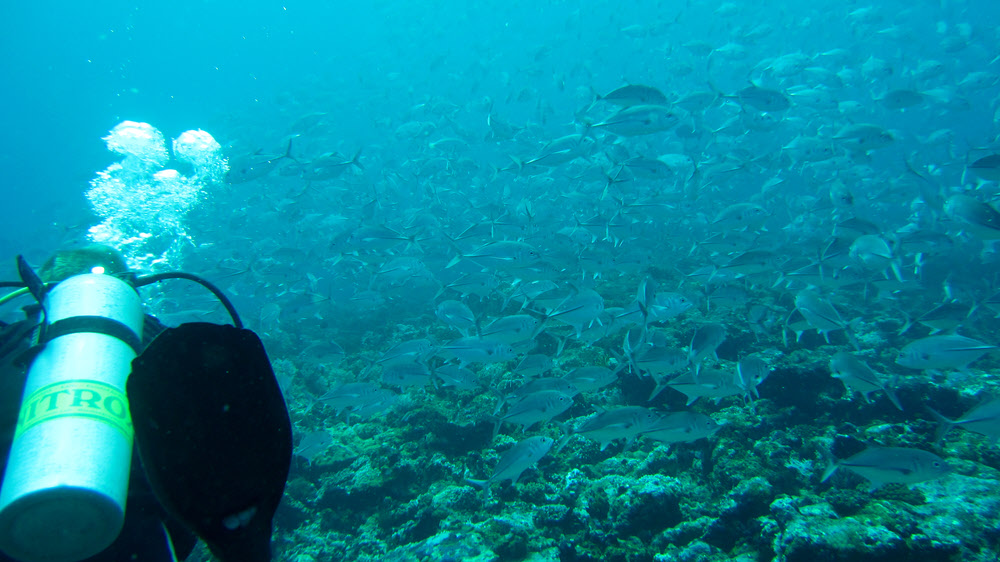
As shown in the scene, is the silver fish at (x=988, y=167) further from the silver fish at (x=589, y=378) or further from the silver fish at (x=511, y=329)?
the silver fish at (x=511, y=329)

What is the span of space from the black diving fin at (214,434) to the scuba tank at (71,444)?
2.08ft

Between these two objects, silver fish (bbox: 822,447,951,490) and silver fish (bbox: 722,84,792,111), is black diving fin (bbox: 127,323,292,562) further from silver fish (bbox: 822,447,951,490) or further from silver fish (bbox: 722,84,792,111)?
silver fish (bbox: 722,84,792,111)

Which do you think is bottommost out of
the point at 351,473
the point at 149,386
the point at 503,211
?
the point at 351,473

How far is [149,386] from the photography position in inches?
40.4

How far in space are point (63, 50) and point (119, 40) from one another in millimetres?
7892

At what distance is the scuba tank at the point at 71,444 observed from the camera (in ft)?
4.14

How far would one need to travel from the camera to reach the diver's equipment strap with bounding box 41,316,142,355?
5.82 ft

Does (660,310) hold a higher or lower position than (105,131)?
lower

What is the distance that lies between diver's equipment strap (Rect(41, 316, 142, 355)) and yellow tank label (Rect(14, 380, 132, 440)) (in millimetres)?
312

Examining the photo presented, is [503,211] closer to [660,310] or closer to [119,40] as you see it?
[660,310]

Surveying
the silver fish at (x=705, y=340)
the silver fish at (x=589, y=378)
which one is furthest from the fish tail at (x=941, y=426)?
the silver fish at (x=589, y=378)

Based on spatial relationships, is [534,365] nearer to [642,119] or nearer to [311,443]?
[311,443]

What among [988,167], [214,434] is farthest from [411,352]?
[988,167]

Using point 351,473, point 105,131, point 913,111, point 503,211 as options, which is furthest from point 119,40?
point 913,111
